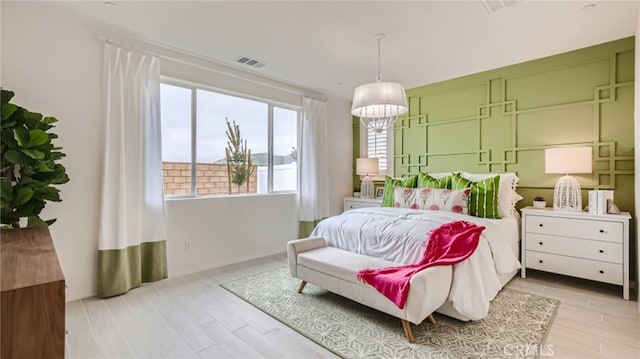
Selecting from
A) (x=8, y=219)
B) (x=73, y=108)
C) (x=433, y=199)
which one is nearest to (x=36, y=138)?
(x=8, y=219)

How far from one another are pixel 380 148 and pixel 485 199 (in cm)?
229

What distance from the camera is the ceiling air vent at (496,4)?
96.2 inches

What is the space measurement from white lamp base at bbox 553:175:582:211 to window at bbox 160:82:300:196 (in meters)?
3.35

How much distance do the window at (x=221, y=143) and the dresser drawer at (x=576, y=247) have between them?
3206mm

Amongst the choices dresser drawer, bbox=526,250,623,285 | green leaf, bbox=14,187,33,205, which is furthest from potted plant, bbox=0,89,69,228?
dresser drawer, bbox=526,250,623,285

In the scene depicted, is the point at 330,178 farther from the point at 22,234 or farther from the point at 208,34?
the point at 22,234

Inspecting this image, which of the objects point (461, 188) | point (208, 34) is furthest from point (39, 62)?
point (461, 188)

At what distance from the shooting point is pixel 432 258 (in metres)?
2.34

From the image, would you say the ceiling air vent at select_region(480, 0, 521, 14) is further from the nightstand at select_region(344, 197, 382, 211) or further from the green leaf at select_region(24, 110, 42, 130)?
the green leaf at select_region(24, 110, 42, 130)

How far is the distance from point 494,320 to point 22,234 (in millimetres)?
2978

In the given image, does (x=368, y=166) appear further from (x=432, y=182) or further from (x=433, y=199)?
(x=433, y=199)

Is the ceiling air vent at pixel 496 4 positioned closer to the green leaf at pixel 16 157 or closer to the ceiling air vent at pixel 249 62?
the ceiling air vent at pixel 249 62

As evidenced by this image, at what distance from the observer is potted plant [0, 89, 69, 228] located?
5.24 feet

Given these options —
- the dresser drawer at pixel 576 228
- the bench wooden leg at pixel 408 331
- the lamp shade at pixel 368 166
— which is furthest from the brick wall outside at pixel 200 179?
the dresser drawer at pixel 576 228
